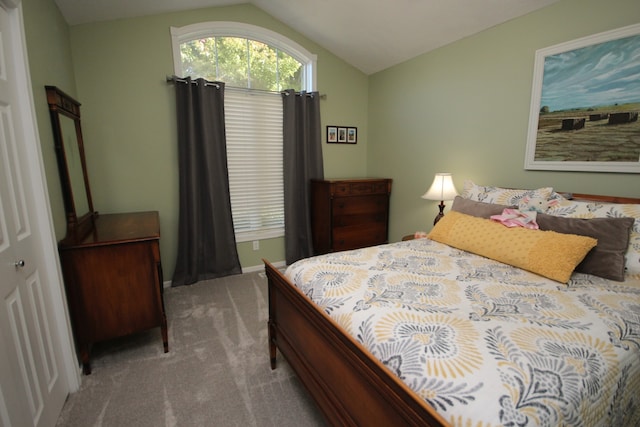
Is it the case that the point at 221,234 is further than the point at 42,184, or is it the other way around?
the point at 221,234

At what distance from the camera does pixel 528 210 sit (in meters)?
2.12

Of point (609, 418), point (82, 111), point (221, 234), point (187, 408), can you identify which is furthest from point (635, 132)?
point (82, 111)

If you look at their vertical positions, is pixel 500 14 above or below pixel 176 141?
above

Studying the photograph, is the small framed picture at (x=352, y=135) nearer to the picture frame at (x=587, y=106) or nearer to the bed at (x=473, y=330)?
the picture frame at (x=587, y=106)

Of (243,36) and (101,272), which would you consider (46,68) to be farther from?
(243,36)

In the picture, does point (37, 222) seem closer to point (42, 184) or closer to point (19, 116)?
point (42, 184)

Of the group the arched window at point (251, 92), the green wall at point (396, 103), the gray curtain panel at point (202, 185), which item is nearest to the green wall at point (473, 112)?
the green wall at point (396, 103)

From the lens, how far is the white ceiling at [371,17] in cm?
248

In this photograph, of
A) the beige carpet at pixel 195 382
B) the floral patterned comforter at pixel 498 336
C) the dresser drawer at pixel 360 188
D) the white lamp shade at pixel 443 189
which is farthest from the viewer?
the dresser drawer at pixel 360 188

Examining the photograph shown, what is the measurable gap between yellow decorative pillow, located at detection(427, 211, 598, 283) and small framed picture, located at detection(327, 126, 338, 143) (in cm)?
213

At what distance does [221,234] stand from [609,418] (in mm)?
3190

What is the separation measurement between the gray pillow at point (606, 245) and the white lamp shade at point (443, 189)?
3.78 ft

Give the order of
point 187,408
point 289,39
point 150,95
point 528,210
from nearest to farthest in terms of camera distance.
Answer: point 187,408 < point 528,210 < point 150,95 < point 289,39

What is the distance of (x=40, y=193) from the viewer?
63.2 inches
